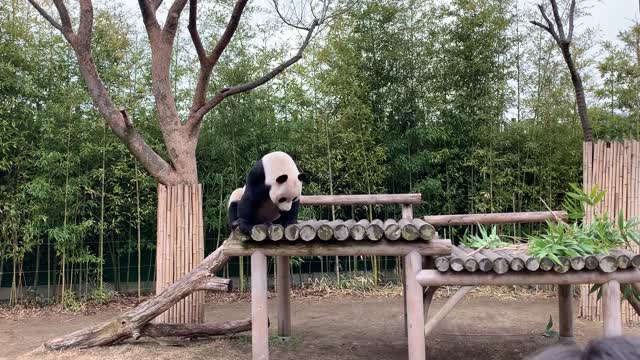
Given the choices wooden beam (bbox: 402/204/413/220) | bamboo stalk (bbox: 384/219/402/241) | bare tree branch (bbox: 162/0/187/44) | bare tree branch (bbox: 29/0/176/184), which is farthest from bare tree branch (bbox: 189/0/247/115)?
bamboo stalk (bbox: 384/219/402/241)

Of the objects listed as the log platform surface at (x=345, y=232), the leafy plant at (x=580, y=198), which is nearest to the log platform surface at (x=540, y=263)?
the log platform surface at (x=345, y=232)

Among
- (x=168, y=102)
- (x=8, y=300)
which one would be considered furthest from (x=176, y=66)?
(x=8, y=300)

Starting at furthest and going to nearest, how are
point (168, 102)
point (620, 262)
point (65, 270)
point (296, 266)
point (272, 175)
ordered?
point (296, 266) → point (65, 270) → point (168, 102) → point (272, 175) → point (620, 262)

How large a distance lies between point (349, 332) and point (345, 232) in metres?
2.12

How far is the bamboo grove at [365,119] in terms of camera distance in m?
6.52

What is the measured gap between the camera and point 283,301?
197 inches

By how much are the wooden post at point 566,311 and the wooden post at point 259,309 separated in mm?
2639

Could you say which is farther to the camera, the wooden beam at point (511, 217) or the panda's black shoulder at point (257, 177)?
the wooden beam at point (511, 217)

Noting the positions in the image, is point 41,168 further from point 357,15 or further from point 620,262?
point 620,262

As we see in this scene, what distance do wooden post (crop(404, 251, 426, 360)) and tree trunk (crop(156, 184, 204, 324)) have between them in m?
2.39

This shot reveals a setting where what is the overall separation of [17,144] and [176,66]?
6.78 feet

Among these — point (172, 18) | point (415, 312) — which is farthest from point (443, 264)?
point (172, 18)

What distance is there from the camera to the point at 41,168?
6199 mm

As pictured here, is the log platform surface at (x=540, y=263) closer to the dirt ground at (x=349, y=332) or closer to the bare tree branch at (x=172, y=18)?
the dirt ground at (x=349, y=332)
